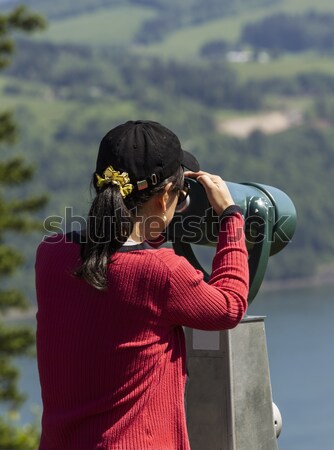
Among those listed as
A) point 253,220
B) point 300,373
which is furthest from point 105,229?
point 300,373

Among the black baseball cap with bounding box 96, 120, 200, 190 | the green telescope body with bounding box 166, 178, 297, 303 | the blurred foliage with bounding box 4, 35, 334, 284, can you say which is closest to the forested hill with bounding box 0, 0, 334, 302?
the blurred foliage with bounding box 4, 35, 334, 284

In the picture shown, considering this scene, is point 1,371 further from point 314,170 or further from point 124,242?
point 314,170

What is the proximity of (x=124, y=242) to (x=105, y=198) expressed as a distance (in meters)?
0.10

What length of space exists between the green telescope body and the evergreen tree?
44.6ft

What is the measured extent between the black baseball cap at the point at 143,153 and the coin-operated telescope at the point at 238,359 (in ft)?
1.74

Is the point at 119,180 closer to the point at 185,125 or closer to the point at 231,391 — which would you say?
the point at 231,391

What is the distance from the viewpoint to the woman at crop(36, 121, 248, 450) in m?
2.22

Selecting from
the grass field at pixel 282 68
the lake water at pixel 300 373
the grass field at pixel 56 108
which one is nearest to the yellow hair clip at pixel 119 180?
the lake water at pixel 300 373

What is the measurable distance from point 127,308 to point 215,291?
0.18m

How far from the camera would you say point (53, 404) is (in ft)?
7.56

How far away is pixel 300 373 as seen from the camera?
53.2 meters

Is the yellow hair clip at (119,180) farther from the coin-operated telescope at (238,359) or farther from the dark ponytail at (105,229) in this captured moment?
the coin-operated telescope at (238,359)

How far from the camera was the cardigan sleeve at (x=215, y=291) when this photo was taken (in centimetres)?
222

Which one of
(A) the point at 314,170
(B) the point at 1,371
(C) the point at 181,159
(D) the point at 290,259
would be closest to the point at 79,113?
(A) the point at 314,170
